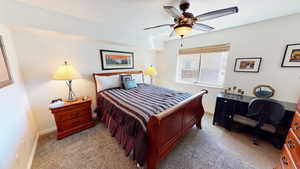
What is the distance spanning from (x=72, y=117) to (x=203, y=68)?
3.65 metres

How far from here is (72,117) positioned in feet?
6.72

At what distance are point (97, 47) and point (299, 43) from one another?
4053mm

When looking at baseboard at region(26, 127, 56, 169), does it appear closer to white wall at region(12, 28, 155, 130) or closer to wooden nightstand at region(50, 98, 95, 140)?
white wall at region(12, 28, 155, 130)

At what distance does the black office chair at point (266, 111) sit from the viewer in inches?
61.9

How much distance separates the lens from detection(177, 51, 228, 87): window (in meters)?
2.91

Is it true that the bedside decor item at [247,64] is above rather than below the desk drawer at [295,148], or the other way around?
above

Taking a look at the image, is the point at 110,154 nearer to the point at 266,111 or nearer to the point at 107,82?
the point at 107,82

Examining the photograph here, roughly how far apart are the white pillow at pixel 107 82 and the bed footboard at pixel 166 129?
181 cm

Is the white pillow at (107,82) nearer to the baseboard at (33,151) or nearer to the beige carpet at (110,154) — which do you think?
the beige carpet at (110,154)

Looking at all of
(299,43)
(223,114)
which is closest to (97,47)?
(223,114)

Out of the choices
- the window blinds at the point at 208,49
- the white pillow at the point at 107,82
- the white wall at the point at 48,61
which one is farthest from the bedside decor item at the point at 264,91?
the white wall at the point at 48,61

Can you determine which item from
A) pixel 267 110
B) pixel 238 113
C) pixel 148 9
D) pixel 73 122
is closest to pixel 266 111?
pixel 267 110

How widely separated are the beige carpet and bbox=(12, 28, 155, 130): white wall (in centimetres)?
76

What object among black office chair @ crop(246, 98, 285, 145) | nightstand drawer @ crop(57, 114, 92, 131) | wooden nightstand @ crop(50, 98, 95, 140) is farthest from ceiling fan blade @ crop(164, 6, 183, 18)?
nightstand drawer @ crop(57, 114, 92, 131)
